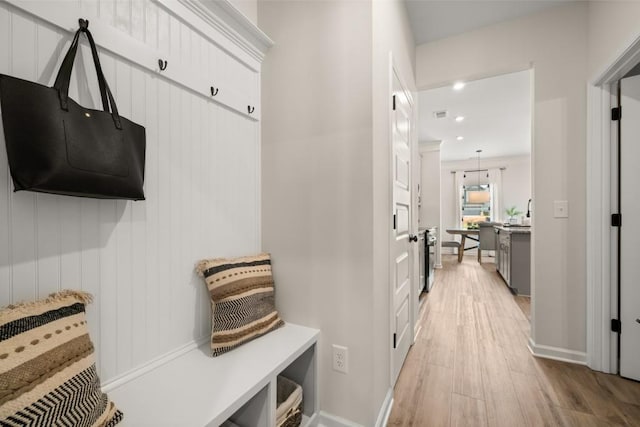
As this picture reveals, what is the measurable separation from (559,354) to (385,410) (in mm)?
1588

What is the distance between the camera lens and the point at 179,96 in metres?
1.22

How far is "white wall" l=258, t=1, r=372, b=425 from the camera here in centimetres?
136

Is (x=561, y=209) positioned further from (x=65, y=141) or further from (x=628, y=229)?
(x=65, y=141)

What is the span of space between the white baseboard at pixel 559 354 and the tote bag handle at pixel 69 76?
301 centimetres

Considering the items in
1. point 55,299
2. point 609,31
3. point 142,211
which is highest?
point 609,31

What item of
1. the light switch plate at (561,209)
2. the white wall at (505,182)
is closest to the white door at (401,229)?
the light switch plate at (561,209)

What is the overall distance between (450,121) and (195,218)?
4713mm

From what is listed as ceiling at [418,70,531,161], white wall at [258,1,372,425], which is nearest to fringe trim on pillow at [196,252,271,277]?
white wall at [258,1,372,425]

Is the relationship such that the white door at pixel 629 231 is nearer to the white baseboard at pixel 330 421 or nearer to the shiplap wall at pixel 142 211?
the white baseboard at pixel 330 421

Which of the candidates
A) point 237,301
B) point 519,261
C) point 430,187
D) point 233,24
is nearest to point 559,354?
point 519,261

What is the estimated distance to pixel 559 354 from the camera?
2.11 metres

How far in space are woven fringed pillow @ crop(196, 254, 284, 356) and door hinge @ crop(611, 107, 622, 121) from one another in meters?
2.53

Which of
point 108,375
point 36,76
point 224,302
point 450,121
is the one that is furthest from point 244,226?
point 450,121

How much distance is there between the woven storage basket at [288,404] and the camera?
1.21m
